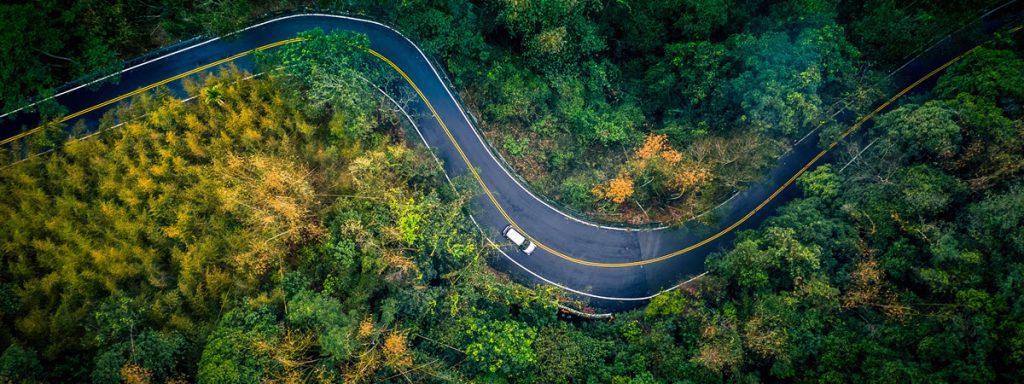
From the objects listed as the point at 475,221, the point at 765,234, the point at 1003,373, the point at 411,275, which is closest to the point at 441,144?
the point at 475,221

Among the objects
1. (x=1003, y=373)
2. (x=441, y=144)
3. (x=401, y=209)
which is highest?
(x=441, y=144)

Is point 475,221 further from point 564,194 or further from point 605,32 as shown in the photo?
point 605,32

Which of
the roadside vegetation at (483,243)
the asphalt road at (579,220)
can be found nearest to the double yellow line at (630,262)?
the asphalt road at (579,220)

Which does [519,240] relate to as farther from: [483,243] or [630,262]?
[630,262]

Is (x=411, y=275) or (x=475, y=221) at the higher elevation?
(x=475, y=221)

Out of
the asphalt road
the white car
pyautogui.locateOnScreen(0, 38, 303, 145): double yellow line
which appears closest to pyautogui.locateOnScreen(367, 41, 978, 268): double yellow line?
the asphalt road

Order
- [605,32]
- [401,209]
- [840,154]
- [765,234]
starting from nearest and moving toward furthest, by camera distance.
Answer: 1. [401,209]
2. [765,234]
3. [840,154]
4. [605,32]

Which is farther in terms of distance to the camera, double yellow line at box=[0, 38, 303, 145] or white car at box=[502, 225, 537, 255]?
white car at box=[502, 225, 537, 255]

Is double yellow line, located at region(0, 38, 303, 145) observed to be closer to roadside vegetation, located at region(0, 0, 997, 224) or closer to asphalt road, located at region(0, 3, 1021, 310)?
roadside vegetation, located at region(0, 0, 997, 224)
